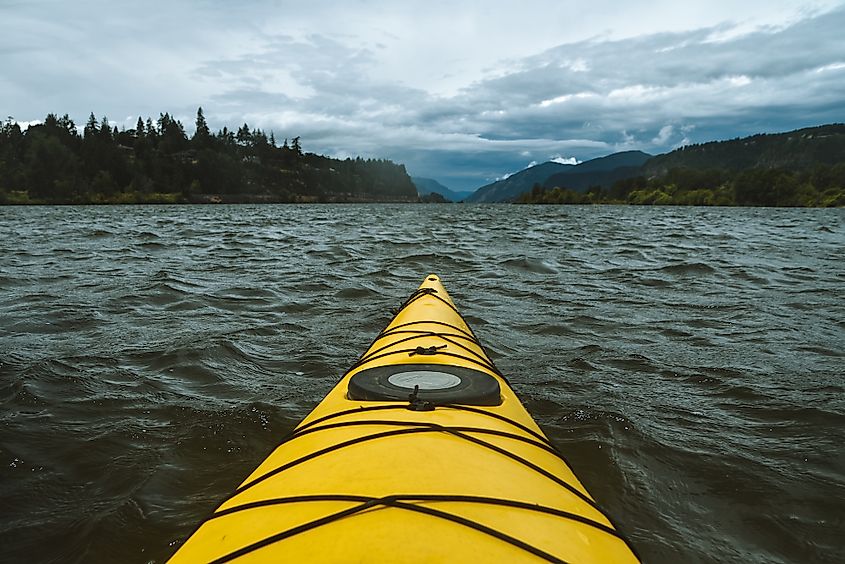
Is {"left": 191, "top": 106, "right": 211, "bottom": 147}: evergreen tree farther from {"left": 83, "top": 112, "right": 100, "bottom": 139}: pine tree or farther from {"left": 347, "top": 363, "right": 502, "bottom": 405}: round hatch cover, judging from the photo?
{"left": 347, "top": 363, "right": 502, "bottom": 405}: round hatch cover

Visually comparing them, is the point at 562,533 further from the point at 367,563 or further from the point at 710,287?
the point at 710,287

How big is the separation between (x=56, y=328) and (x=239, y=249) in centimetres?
922

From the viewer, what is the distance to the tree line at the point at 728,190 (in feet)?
273

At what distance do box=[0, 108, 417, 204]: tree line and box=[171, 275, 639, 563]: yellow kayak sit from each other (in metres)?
91.8

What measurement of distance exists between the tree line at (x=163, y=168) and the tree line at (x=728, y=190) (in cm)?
5884

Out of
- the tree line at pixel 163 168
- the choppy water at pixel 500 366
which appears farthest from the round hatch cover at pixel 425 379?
the tree line at pixel 163 168

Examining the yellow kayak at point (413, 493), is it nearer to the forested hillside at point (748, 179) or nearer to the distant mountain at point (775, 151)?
the forested hillside at point (748, 179)

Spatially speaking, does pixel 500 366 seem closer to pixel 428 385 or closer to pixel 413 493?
pixel 428 385

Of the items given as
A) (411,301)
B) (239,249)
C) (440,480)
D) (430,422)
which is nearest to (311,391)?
(411,301)

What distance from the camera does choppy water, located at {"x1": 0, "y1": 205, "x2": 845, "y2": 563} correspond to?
3.09m

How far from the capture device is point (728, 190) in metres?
95.5

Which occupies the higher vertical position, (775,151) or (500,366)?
(775,151)

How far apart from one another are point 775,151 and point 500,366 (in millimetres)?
201341

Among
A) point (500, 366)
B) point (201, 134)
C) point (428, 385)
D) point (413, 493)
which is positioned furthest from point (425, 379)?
point (201, 134)
